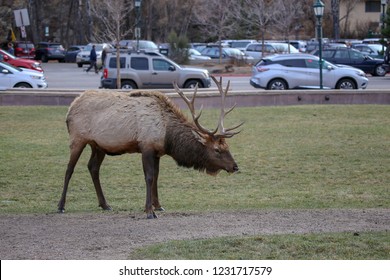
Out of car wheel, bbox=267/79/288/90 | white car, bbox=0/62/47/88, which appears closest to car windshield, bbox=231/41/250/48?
car wheel, bbox=267/79/288/90

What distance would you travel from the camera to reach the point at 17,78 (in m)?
31.0

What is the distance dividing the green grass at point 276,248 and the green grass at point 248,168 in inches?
134

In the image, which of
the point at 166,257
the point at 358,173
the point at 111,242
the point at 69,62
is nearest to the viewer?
the point at 166,257

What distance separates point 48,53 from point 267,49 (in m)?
21.0

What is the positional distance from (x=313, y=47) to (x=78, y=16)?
89.8 feet

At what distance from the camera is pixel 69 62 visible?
68562 millimetres

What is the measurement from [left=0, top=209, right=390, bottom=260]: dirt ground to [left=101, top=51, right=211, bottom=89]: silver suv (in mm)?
21930

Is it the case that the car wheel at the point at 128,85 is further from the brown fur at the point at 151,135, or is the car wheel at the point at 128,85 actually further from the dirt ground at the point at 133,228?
the dirt ground at the point at 133,228

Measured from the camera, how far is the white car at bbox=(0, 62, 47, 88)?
3047 cm

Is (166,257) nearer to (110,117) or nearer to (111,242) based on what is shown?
(111,242)

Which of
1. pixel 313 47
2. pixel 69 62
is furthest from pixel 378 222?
pixel 69 62

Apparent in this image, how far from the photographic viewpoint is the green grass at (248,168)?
13641 mm

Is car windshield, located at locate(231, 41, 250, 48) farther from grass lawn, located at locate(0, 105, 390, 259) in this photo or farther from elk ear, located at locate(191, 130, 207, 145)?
elk ear, located at locate(191, 130, 207, 145)

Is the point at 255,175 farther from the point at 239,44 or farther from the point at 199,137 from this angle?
the point at 239,44
